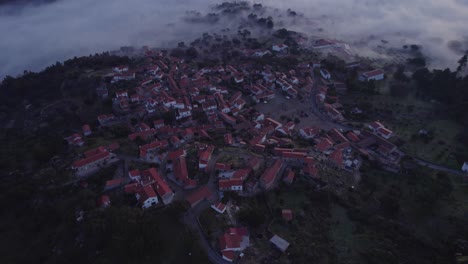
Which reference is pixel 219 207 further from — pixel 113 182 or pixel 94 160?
pixel 94 160

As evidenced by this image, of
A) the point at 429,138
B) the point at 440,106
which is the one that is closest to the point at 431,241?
the point at 429,138

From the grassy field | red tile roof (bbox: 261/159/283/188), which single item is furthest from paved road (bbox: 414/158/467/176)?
red tile roof (bbox: 261/159/283/188)

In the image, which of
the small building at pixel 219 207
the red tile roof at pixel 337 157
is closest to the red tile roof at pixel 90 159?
the small building at pixel 219 207

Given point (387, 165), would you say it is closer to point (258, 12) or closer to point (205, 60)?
point (205, 60)

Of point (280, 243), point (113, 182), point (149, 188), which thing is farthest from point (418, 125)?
point (113, 182)

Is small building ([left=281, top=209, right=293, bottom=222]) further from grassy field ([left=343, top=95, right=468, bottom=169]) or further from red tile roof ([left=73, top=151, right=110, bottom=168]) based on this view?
A: red tile roof ([left=73, top=151, right=110, bottom=168])
